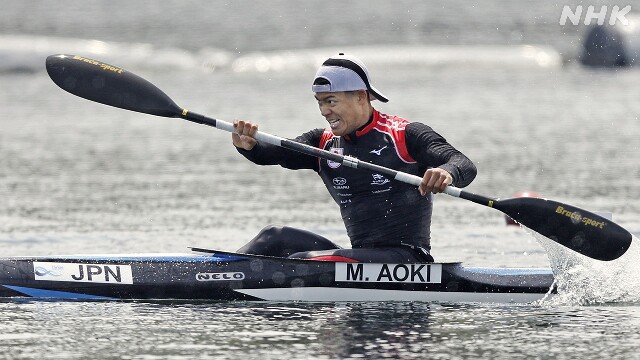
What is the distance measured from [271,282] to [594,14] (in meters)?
55.7

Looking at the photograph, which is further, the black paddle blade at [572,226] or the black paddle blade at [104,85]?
the black paddle blade at [104,85]

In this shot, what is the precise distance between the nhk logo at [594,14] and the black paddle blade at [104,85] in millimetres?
37162

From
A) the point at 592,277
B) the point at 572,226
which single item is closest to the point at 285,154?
the point at 572,226

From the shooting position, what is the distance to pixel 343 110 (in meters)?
12.6

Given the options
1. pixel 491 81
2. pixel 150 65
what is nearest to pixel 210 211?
pixel 491 81

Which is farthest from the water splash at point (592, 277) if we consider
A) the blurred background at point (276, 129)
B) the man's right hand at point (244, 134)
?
the man's right hand at point (244, 134)

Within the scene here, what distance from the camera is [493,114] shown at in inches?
1329

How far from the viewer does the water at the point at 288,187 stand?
11.0 metres

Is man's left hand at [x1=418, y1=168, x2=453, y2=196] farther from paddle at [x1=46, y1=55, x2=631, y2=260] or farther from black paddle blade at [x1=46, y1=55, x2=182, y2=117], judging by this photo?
black paddle blade at [x1=46, y1=55, x2=182, y2=117]

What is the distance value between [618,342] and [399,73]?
36120 millimetres

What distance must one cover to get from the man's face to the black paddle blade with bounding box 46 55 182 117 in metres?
1.87

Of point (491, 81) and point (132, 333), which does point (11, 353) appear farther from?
point (491, 81)

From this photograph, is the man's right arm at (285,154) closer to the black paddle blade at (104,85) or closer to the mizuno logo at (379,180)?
the mizuno logo at (379,180)

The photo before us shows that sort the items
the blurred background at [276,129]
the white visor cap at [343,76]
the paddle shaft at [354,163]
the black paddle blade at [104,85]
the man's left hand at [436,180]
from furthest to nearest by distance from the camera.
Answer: the blurred background at [276,129] < the black paddle blade at [104,85] < the white visor cap at [343,76] < the paddle shaft at [354,163] < the man's left hand at [436,180]
